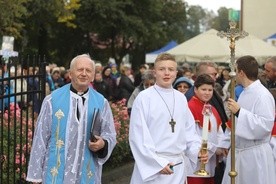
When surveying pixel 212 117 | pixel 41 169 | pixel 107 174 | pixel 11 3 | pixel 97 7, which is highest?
pixel 97 7

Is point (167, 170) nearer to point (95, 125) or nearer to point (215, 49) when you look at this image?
point (95, 125)

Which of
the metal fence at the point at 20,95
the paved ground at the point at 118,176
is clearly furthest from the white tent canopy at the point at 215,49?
the metal fence at the point at 20,95

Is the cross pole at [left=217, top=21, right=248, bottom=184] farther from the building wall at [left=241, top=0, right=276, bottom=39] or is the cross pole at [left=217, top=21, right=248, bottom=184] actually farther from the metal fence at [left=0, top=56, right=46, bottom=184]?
the building wall at [left=241, top=0, right=276, bottom=39]

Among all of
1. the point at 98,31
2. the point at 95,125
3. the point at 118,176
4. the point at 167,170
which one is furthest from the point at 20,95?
the point at 98,31

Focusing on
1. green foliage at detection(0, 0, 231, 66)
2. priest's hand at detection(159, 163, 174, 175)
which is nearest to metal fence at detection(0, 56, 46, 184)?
priest's hand at detection(159, 163, 174, 175)

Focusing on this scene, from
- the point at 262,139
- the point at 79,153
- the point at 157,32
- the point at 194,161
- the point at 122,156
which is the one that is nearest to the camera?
the point at 79,153

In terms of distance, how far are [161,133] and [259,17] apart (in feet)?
106

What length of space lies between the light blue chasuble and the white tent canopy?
13.3m

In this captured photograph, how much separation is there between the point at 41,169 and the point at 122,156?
521cm

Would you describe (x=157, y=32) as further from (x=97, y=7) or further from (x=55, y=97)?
(x=55, y=97)

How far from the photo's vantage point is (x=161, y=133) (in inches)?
220

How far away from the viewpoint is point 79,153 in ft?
17.7

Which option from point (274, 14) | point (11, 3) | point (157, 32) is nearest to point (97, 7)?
point (157, 32)

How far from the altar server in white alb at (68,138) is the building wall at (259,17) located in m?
32.0
